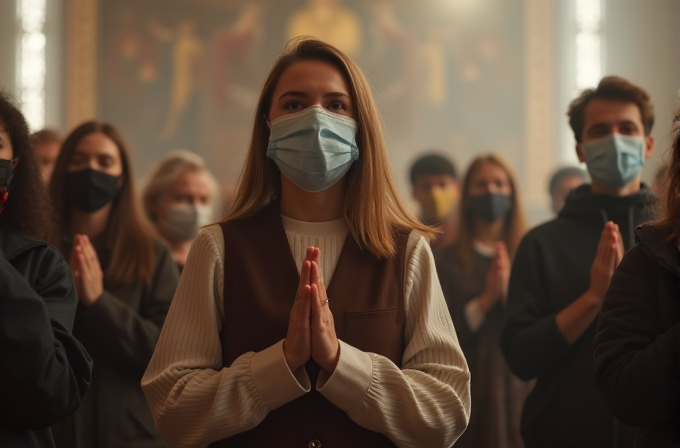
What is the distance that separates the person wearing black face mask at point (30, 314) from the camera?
7.73 ft

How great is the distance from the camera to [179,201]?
506 cm

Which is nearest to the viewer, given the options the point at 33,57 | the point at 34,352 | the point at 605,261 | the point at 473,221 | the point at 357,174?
the point at 34,352

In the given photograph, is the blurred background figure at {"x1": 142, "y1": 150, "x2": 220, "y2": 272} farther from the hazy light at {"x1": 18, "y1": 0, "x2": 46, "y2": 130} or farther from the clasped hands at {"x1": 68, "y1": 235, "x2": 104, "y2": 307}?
the hazy light at {"x1": 18, "y1": 0, "x2": 46, "y2": 130}

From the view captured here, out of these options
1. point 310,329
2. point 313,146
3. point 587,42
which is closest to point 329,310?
point 310,329

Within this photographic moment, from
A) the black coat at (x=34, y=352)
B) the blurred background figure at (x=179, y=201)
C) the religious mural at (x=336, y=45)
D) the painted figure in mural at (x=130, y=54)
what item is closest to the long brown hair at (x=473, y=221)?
the blurred background figure at (x=179, y=201)

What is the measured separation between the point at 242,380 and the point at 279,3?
11405 millimetres

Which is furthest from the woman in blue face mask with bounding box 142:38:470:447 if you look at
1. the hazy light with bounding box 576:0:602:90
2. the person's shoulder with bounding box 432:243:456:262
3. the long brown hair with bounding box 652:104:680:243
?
the hazy light with bounding box 576:0:602:90

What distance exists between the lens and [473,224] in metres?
5.15

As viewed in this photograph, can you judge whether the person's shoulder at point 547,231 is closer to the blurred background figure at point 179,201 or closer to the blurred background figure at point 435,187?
the blurred background figure at point 435,187

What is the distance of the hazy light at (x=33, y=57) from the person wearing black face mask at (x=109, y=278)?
915cm

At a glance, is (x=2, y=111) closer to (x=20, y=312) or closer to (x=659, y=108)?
(x=20, y=312)

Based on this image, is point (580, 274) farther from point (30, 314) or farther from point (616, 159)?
point (30, 314)

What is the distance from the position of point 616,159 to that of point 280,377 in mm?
1896

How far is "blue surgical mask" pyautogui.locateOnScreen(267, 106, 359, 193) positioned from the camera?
2.72 metres
